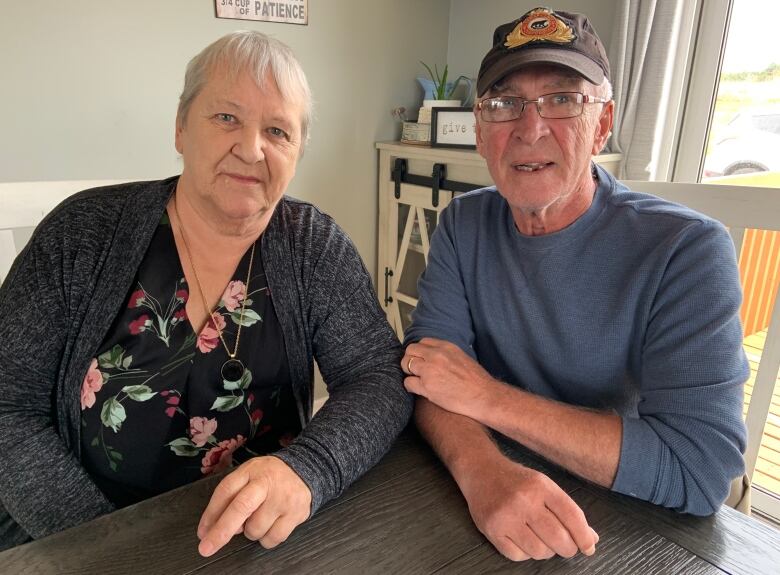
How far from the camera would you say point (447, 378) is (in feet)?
3.29

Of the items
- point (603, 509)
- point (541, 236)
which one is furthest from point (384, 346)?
point (603, 509)

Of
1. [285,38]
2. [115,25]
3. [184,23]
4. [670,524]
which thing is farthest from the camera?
[285,38]

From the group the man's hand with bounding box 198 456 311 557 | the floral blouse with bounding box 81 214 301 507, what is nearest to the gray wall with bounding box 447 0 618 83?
the floral blouse with bounding box 81 214 301 507

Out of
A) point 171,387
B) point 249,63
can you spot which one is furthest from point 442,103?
point 171,387

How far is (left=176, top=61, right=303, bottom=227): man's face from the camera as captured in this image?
3.48 feet

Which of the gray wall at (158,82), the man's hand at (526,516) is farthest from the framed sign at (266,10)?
the man's hand at (526,516)

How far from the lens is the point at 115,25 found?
69.9 inches

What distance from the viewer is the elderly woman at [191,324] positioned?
1.01 metres

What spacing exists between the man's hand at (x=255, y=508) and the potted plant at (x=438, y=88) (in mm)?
1869

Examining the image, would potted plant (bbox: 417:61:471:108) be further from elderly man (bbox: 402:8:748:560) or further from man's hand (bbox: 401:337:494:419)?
man's hand (bbox: 401:337:494:419)

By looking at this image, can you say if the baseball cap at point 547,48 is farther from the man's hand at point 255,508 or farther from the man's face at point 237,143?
the man's hand at point 255,508

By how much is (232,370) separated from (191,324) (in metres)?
0.12

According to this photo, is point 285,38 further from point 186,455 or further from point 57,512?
point 57,512

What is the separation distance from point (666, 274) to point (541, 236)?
9.4 inches
